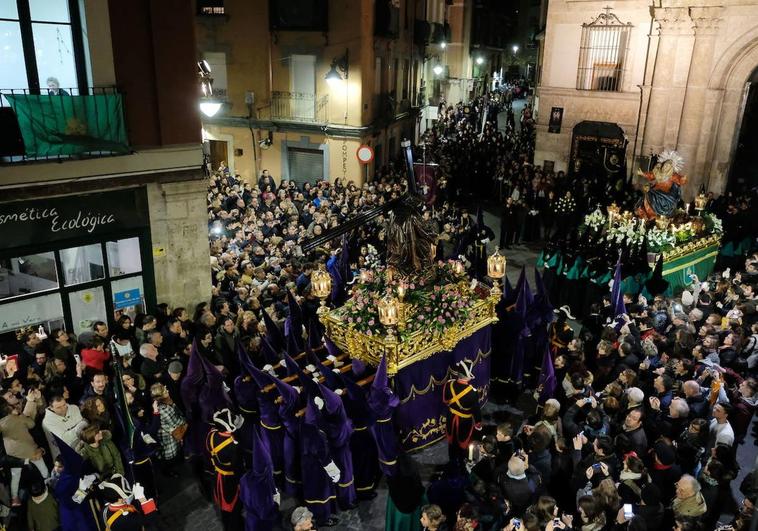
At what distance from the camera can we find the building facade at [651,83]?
66.8 feet

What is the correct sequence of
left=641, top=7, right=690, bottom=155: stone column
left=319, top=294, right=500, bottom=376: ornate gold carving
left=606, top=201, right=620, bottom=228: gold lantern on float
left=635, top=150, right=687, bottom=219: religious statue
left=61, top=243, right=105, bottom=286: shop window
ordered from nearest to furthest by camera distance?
left=319, top=294, right=500, bottom=376: ornate gold carving, left=61, top=243, right=105, bottom=286: shop window, left=635, top=150, right=687, bottom=219: religious statue, left=606, top=201, right=620, bottom=228: gold lantern on float, left=641, top=7, right=690, bottom=155: stone column

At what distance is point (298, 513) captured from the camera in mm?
5867

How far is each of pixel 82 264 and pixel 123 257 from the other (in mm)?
724

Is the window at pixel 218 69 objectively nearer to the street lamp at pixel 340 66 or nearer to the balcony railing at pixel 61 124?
the street lamp at pixel 340 66

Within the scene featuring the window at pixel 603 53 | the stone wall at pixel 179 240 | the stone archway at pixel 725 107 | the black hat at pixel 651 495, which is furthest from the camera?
the window at pixel 603 53

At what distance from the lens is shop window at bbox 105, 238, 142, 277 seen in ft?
37.6

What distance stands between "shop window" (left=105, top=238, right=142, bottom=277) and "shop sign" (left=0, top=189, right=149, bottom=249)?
35 cm

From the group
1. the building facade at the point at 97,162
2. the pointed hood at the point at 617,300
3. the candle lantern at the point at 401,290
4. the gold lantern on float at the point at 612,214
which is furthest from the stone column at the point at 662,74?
the candle lantern at the point at 401,290

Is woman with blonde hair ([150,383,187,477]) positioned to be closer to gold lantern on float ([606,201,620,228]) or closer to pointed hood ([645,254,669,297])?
pointed hood ([645,254,669,297])

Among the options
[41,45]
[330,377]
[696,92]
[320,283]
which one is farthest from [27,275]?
[696,92]

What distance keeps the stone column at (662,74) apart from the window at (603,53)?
4.02 ft

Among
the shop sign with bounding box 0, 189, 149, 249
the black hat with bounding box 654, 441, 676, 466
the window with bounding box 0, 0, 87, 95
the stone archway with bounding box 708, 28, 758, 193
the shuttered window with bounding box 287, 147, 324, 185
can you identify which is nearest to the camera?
the black hat with bounding box 654, 441, 676, 466

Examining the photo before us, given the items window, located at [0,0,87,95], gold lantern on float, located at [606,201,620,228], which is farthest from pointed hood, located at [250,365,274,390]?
gold lantern on float, located at [606,201,620,228]

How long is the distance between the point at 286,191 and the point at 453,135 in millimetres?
19439
